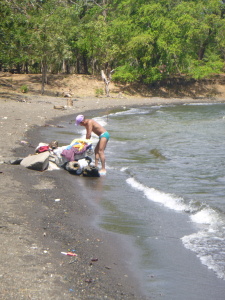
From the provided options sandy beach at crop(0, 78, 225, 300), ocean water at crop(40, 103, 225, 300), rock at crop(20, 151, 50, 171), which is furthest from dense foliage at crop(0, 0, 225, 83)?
sandy beach at crop(0, 78, 225, 300)

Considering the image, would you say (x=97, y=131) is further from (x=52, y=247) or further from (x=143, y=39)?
(x=143, y=39)

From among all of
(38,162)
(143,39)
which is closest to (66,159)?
(38,162)

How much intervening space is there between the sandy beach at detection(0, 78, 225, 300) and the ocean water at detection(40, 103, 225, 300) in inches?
10.6

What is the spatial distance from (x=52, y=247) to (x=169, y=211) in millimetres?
2684

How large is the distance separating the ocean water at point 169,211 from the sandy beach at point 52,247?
268 mm

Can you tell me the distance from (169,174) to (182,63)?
42.5 metres

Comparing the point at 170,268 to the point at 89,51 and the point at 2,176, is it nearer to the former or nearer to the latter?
the point at 2,176

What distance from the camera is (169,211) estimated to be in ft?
24.1

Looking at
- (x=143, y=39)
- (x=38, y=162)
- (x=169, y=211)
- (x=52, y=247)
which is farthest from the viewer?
(x=143, y=39)

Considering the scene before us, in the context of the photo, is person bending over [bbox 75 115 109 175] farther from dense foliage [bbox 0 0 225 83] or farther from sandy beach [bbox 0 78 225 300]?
dense foliage [bbox 0 0 225 83]

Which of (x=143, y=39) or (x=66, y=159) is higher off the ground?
(x=143, y=39)

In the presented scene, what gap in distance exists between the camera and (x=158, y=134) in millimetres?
19766

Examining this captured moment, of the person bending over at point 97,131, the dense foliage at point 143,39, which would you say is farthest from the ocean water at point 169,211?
the dense foliage at point 143,39

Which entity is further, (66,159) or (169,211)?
(66,159)
